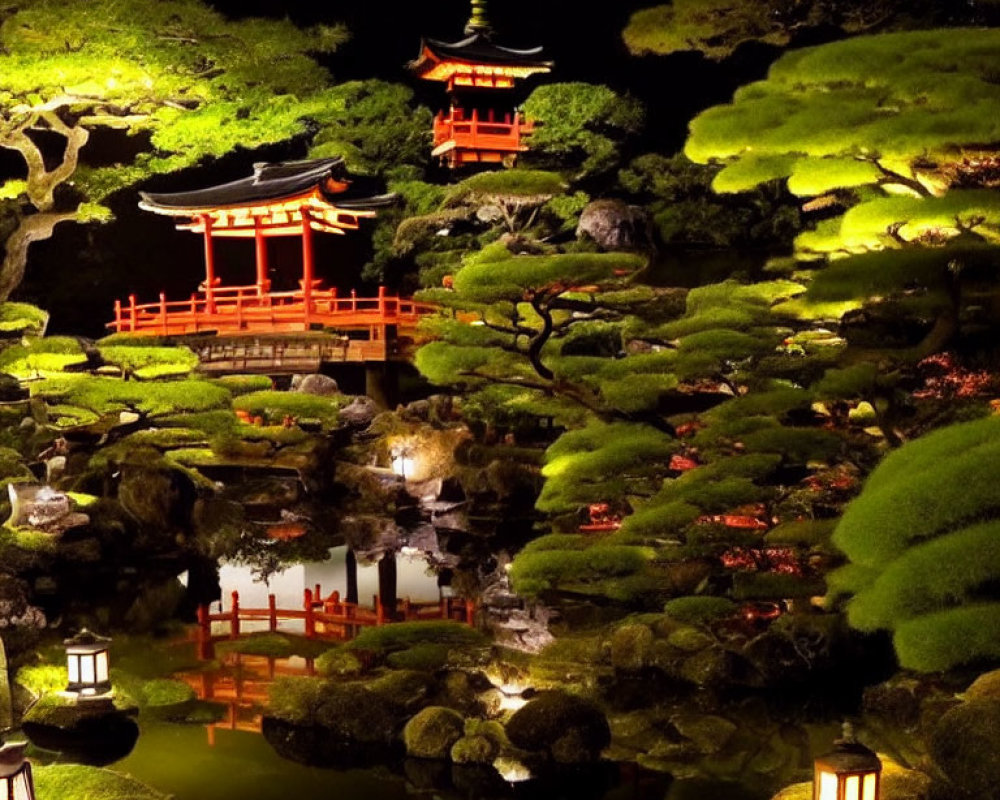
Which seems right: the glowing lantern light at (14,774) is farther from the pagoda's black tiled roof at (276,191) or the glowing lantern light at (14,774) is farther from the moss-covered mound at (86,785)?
the pagoda's black tiled roof at (276,191)

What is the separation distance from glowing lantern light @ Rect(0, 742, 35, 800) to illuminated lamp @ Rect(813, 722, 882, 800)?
3.01m

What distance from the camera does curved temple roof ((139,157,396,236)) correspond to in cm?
1672

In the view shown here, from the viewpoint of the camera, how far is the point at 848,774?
14.1 ft

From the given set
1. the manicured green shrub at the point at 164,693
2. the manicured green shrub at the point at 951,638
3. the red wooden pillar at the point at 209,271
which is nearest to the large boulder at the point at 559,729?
the manicured green shrub at the point at 164,693

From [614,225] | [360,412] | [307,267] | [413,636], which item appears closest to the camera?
[413,636]

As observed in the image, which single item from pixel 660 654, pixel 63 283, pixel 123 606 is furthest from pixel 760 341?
pixel 63 283

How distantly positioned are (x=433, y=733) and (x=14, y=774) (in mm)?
2917

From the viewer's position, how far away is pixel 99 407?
1167cm

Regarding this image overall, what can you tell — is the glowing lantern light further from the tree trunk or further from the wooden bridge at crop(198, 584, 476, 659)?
the tree trunk

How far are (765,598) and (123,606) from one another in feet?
20.1

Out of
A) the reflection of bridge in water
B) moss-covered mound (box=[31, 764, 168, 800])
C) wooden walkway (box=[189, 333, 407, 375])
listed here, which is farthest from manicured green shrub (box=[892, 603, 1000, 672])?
wooden walkway (box=[189, 333, 407, 375])

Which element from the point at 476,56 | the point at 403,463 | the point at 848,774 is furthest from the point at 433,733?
the point at 476,56

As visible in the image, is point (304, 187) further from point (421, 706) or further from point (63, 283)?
point (421, 706)

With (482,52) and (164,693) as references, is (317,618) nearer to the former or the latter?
(164,693)
